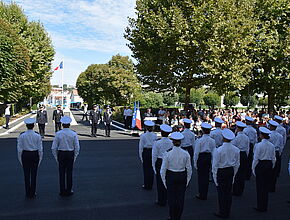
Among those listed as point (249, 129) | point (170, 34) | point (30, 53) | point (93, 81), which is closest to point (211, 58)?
point (170, 34)

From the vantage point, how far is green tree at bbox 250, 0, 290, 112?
24.7m

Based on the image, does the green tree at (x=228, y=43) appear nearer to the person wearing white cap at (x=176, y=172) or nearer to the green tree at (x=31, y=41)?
the person wearing white cap at (x=176, y=172)

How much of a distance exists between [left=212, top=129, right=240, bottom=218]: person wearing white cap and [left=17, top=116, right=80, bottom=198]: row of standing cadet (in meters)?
3.34

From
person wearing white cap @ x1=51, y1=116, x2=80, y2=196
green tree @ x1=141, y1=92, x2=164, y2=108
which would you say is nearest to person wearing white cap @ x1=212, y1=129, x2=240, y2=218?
person wearing white cap @ x1=51, y1=116, x2=80, y2=196

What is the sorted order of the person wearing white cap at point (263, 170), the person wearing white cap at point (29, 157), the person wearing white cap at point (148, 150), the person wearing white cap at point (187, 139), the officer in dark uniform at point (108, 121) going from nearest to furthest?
1. the person wearing white cap at point (263, 170)
2. the person wearing white cap at point (29, 157)
3. the person wearing white cap at point (148, 150)
4. the person wearing white cap at point (187, 139)
5. the officer in dark uniform at point (108, 121)

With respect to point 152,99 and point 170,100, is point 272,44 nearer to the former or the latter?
point 152,99

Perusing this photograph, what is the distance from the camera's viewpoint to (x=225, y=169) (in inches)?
233

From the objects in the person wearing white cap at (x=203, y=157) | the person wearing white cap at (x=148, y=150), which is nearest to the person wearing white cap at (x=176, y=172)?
the person wearing white cap at (x=203, y=157)

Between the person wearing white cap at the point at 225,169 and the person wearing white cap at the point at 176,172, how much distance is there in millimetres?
812

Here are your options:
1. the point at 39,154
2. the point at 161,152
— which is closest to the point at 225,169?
the point at 161,152

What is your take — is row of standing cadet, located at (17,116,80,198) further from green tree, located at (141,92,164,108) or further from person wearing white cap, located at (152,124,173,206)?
green tree, located at (141,92,164,108)

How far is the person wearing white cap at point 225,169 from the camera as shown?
19.4 feet

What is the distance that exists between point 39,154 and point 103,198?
5.93ft

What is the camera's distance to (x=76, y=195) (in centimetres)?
715
